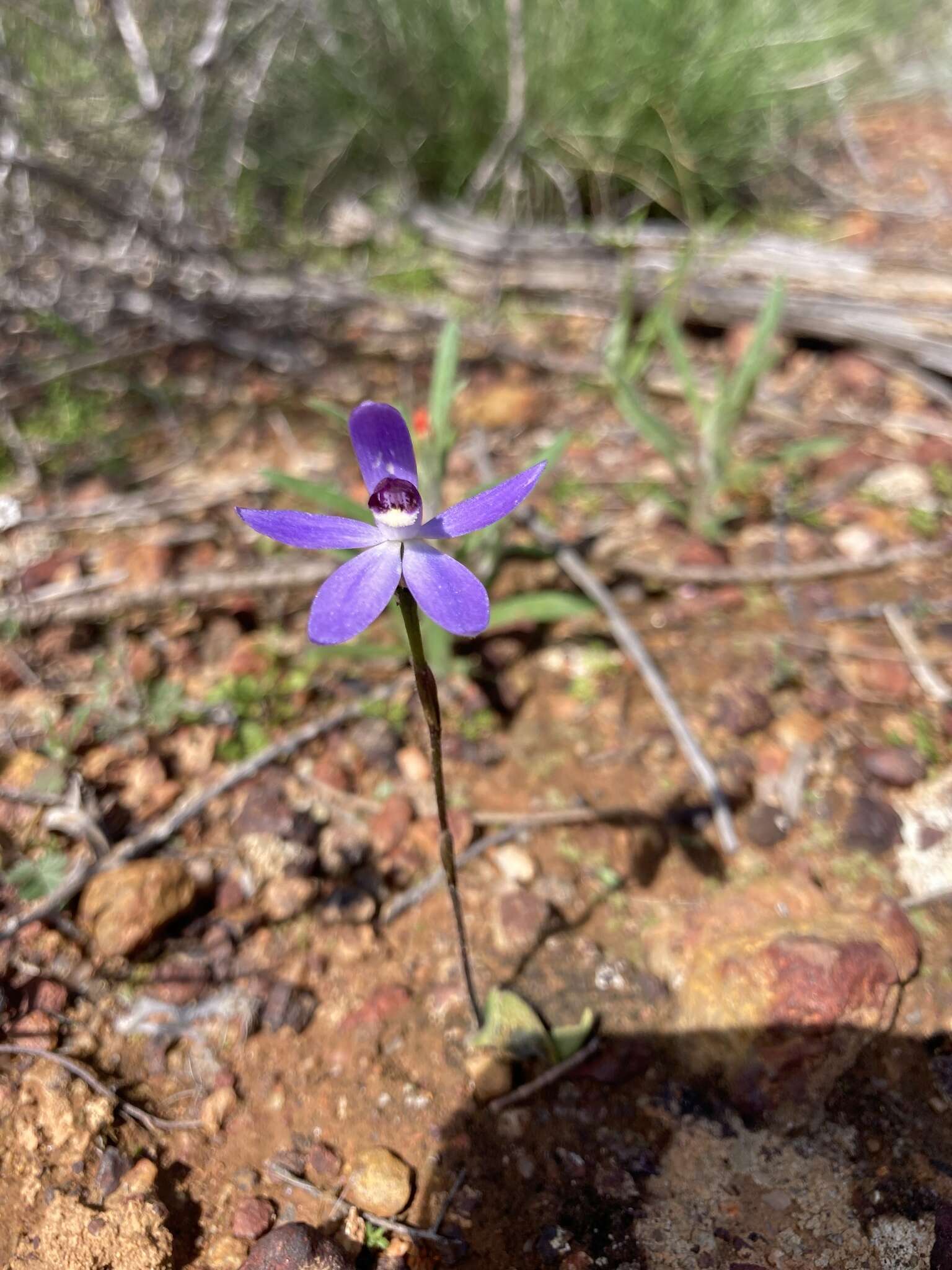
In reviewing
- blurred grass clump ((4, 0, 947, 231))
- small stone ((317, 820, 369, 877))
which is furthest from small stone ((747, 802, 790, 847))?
blurred grass clump ((4, 0, 947, 231))

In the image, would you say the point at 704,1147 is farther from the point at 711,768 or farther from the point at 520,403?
the point at 520,403

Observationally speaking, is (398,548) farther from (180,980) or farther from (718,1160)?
(718,1160)

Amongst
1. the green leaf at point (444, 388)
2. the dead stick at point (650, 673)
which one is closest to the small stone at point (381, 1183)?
the dead stick at point (650, 673)

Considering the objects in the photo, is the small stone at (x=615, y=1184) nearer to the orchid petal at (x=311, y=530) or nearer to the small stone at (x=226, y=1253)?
the small stone at (x=226, y=1253)

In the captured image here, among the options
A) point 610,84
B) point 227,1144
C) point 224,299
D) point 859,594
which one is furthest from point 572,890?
point 610,84

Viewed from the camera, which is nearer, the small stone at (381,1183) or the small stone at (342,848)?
the small stone at (381,1183)

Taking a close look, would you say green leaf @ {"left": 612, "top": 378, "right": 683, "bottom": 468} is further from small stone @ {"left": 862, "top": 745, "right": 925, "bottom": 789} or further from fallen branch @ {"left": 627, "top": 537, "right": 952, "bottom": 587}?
small stone @ {"left": 862, "top": 745, "right": 925, "bottom": 789}
